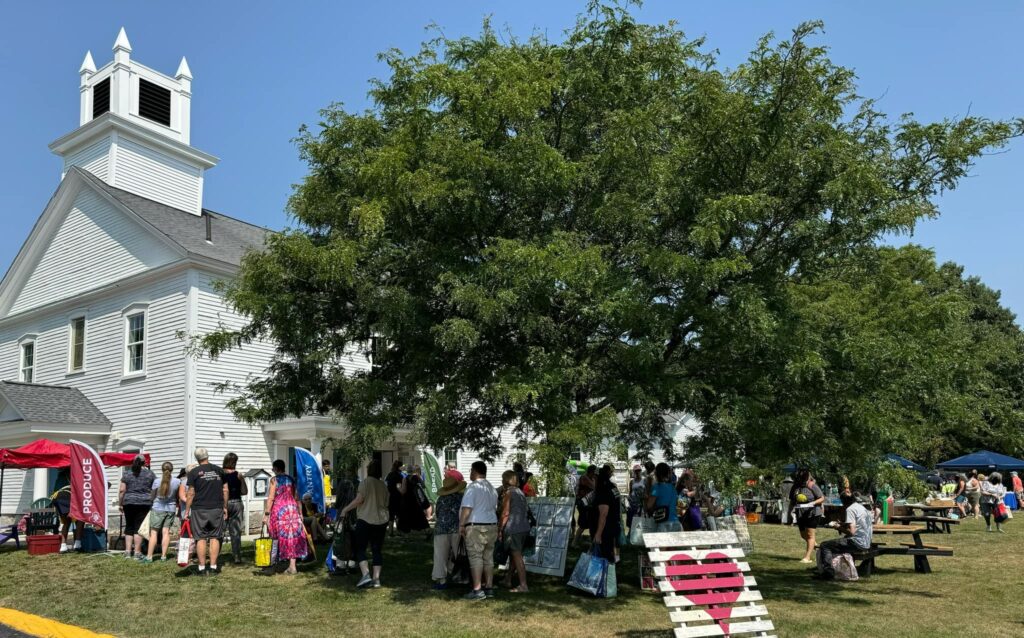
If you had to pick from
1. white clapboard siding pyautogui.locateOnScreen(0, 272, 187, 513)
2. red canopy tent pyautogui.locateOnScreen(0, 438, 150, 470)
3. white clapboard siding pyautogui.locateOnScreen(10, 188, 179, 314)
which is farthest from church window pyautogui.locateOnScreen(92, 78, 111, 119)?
red canopy tent pyautogui.locateOnScreen(0, 438, 150, 470)

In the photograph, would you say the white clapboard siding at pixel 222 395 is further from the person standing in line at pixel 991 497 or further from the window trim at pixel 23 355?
the person standing in line at pixel 991 497

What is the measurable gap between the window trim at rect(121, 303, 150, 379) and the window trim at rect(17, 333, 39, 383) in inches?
220

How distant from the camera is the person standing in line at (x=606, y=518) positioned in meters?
9.83

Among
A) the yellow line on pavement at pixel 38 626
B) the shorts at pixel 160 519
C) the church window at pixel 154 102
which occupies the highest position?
the church window at pixel 154 102

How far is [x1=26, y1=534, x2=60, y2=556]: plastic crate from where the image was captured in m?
14.8

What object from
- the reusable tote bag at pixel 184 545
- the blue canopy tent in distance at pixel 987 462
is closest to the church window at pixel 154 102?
the reusable tote bag at pixel 184 545

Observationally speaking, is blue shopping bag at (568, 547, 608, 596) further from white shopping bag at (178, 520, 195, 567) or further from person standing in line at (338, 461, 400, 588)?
white shopping bag at (178, 520, 195, 567)

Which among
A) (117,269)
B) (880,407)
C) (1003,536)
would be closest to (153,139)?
(117,269)

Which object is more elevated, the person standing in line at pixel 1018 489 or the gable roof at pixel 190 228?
the gable roof at pixel 190 228

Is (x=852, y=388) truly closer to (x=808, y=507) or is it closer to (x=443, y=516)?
(x=443, y=516)

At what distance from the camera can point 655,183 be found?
29.2ft

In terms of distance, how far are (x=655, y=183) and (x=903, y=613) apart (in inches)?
221

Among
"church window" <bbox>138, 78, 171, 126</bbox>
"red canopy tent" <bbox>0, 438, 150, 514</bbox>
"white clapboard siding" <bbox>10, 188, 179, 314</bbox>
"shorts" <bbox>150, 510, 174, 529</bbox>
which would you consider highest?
"church window" <bbox>138, 78, 171, 126</bbox>

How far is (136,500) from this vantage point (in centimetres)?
1355
